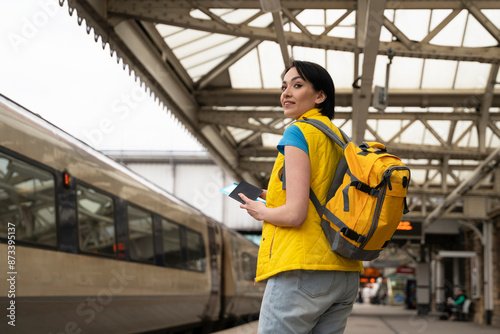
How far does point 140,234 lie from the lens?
988 centimetres

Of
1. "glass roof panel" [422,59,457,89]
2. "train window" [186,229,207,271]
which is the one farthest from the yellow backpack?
"glass roof panel" [422,59,457,89]

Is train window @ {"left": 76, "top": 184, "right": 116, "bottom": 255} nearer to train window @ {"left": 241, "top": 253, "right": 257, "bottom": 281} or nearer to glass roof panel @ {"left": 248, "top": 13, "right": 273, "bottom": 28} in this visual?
glass roof panel @ {"left": 248, "top": 13, "right": 273, "bottom": 28}

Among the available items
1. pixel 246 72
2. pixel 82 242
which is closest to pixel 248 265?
pixel 246 72

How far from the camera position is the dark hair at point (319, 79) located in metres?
2.65

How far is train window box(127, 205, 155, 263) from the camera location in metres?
9.52

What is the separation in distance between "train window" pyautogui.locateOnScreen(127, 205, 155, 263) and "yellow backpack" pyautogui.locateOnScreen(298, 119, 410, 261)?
7.36 meters

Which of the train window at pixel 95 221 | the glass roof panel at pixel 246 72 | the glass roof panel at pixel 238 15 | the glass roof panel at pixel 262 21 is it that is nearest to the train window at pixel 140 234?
the train window at pixel 95 221

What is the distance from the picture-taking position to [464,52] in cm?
1084

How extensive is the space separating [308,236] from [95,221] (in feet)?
20.2

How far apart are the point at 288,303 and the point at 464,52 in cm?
939

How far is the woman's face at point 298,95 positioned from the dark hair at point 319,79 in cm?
2

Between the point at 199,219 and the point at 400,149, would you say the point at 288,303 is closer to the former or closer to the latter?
the point at 199,219

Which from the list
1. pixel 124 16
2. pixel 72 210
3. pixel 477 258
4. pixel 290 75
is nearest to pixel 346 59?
pixel 124 16

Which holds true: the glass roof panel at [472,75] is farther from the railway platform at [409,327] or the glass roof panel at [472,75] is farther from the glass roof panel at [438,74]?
the railway platform at [409,327]
